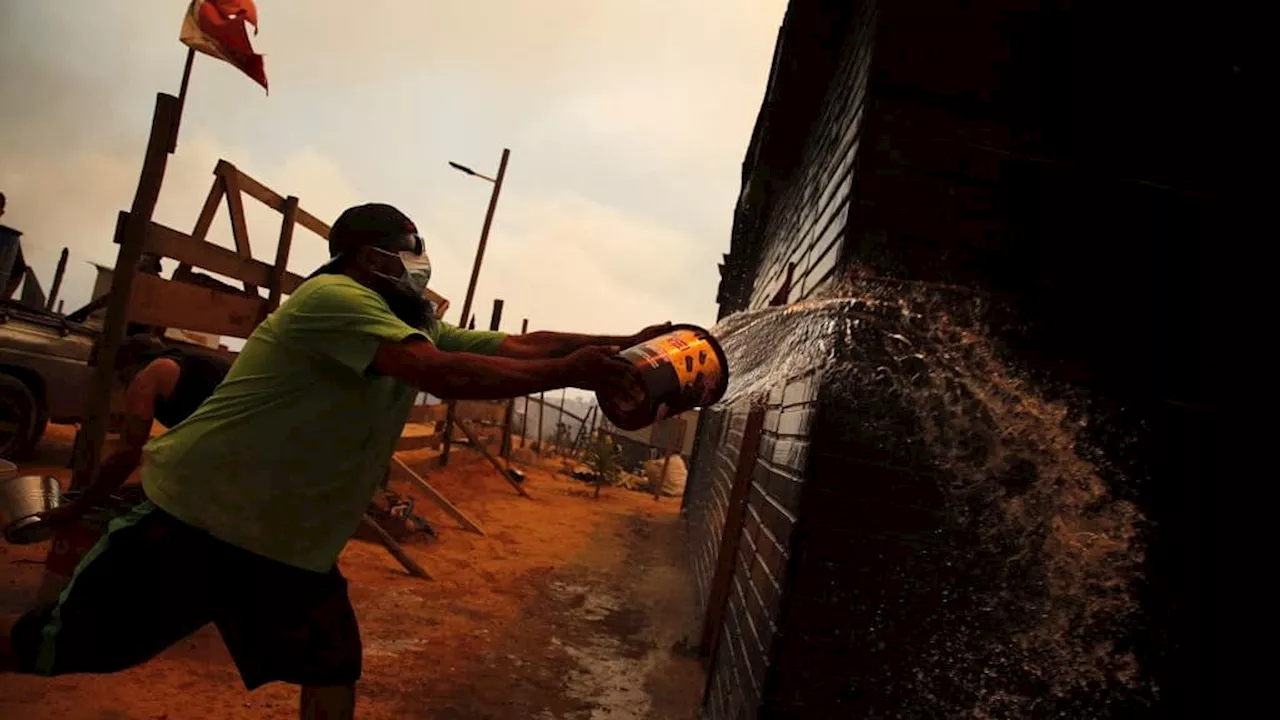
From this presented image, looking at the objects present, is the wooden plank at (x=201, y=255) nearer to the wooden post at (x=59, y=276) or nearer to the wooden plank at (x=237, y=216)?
the wooden plank at (x=237, y=216)

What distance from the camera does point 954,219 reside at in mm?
2451

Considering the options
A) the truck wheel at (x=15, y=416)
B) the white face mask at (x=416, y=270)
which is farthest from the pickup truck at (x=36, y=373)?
the white face mask at (x=416, y=270)

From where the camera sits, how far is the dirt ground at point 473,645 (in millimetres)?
3355

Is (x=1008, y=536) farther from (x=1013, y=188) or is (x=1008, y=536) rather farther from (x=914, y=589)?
(x=1013, y=188)

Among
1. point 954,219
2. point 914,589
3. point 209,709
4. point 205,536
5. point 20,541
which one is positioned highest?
point 954,219

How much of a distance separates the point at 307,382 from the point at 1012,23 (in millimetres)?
2886

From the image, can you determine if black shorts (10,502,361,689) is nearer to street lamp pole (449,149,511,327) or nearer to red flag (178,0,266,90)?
red flag (178,0,266,90)

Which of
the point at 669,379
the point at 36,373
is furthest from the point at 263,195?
the point at 669,379

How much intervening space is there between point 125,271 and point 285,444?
10.6 ft

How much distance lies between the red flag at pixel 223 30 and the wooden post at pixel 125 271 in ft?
5.54

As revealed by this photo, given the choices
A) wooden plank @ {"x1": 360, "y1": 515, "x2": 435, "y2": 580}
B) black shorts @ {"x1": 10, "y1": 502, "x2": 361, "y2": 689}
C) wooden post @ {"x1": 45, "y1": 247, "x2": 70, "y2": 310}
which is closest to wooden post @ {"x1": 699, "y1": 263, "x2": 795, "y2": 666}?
black shorts @ {"x1": 10, "y1": 502, "x2": 361, "y2": 689}

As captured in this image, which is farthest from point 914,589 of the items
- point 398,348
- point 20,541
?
point 20,541

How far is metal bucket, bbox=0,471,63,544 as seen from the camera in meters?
3.12

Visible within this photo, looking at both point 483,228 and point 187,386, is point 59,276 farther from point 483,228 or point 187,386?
point 187,386
